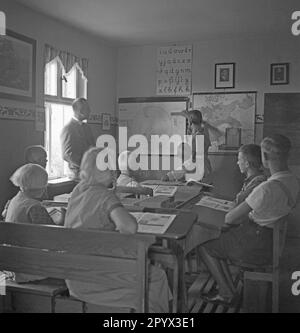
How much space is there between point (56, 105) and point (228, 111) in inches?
89.5

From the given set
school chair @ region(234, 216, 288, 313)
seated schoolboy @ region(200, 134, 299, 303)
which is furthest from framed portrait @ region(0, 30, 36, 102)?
school chair @ region(234, 216, 288, 313)

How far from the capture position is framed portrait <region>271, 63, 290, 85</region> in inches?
222

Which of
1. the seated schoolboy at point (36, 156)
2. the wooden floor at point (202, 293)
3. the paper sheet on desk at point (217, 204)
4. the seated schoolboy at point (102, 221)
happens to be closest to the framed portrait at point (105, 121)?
the seated schoolboy at point (36, 156)

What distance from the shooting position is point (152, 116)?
20.6 feet

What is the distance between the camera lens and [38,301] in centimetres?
205

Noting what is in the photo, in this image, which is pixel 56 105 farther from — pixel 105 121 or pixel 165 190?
pixel 165 190

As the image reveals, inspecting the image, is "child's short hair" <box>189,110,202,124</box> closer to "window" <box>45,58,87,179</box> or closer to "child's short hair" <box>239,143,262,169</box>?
"window" <box>45,58,87,179</box>

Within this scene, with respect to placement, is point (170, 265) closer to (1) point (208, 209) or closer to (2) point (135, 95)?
(1) point (208, 209)

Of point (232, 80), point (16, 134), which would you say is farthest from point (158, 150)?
point (16, 134)

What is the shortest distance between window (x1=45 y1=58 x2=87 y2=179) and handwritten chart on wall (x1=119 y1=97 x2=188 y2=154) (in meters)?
1.14

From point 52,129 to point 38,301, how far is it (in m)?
3.18

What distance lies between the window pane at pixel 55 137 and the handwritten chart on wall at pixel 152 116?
130 centimetres

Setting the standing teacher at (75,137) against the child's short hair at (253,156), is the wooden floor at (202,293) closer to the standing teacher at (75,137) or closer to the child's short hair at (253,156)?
the child's short hair at (253,156)

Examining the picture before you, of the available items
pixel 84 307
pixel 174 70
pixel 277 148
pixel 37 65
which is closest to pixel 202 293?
pixel 277 148
